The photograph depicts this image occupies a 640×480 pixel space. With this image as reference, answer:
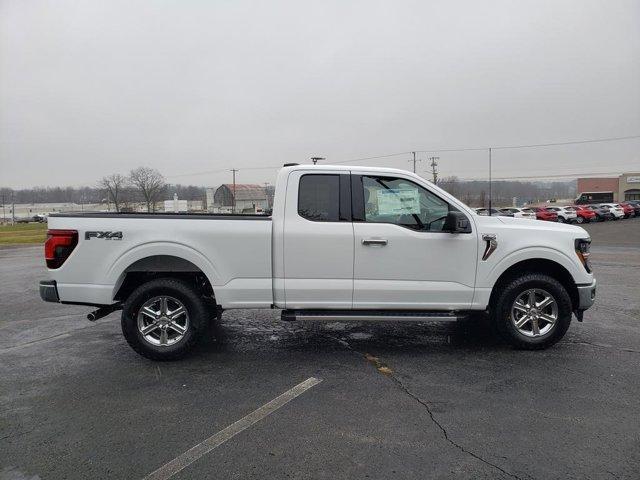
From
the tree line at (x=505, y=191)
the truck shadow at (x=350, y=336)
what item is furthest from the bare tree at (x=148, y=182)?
the truck shadow at (x=350, y=336)

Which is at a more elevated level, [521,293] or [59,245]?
[59,245]

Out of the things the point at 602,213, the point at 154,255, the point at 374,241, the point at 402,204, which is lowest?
the point at 602,213

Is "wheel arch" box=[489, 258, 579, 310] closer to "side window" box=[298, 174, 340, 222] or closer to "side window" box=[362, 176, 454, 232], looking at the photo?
"side window" box=[362, 176, 454, 232]

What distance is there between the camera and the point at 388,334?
602 centimetres

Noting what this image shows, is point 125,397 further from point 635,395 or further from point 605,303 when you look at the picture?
point 605,303

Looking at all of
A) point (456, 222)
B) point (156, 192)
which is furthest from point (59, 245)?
point (156, 192)

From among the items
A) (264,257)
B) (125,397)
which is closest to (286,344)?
(264,257)

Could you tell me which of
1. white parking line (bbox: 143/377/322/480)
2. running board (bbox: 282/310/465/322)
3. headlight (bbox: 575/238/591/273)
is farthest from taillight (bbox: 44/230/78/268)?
headlight (bbox: 575/238/591/273)

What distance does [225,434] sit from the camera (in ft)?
11.2

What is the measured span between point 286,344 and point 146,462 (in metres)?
2.66

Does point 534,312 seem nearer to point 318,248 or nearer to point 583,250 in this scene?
point 583,250

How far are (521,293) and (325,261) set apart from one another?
2270 mm

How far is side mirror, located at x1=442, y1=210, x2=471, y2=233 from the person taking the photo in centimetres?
484

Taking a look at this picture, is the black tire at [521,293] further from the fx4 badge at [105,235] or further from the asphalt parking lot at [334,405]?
the fx4 badge at [105,235]
